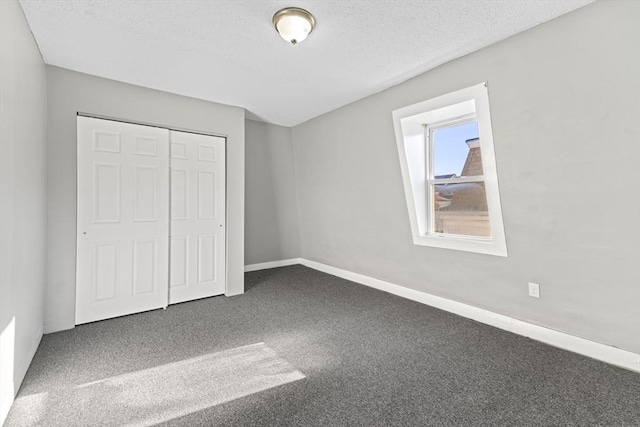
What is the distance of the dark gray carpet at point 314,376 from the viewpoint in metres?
1.71

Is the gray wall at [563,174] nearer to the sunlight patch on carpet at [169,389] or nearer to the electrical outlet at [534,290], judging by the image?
the electrical outlet at [534,290]

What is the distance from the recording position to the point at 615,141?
208 centimetres

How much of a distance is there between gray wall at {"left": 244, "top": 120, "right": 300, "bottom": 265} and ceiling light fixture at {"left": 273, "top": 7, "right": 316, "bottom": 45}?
10.1 ft

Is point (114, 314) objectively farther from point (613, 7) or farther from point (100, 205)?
point (613, 7)

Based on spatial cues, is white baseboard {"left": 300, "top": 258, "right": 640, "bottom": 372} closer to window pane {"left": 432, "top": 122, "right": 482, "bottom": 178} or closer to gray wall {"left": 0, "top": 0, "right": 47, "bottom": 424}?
window pane {"left": 432, "top": 122, "right": 482, "bottom": 178}

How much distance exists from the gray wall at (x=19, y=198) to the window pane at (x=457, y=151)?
378 cm

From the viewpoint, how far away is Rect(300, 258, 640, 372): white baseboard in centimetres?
215

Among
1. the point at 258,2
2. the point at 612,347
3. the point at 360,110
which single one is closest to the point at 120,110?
the point at 258,2

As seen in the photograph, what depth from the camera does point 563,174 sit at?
235cm

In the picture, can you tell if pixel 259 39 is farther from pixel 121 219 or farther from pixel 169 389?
pixel 169 389

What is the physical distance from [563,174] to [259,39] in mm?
2680

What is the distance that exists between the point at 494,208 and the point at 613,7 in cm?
159

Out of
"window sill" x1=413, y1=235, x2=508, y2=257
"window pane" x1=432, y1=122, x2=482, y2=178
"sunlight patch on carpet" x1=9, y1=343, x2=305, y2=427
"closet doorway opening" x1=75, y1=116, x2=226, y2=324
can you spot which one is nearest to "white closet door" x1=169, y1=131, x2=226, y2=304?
"closet doorway opening" x1=75, y1=116, x2=226, y2=324

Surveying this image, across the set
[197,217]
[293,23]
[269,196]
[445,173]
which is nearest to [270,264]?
[269,196]
